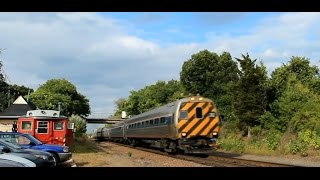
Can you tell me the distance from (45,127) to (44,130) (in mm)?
165

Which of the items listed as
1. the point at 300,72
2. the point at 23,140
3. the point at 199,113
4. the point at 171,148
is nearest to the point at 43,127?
the point at 171,148

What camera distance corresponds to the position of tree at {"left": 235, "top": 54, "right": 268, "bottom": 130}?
4097cm

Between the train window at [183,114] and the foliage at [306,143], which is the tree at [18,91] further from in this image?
the train window at [183,114]

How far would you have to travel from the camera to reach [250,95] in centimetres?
4169

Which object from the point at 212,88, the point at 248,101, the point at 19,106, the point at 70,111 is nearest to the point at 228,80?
the point at 212,88

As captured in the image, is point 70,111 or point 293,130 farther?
point 70,111

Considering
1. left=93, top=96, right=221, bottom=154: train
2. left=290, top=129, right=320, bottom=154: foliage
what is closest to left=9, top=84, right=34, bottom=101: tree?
left=290, top=129, right=320, bottom=154: foliage

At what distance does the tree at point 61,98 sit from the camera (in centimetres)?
8869

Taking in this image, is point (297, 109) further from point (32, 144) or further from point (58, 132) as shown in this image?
point (32, 144)
